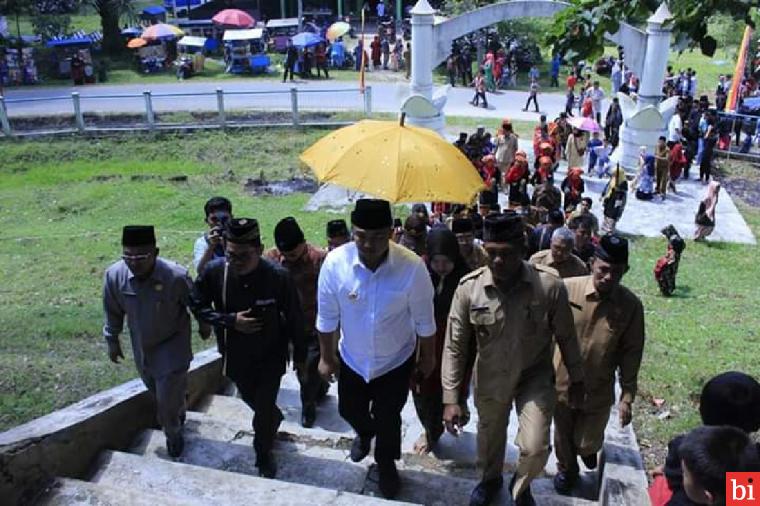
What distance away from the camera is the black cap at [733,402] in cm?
310

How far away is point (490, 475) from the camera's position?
13.5ft

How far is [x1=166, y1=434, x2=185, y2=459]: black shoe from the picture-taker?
15.3 feet

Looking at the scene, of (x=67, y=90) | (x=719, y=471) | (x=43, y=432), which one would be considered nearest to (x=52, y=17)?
(x=67, y=90)

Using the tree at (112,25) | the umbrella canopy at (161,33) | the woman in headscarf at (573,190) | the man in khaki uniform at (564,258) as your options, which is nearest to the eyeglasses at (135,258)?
the man in khaki uniform at (564,258)

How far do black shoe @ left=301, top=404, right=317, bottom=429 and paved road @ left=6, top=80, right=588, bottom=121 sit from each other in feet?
49.0

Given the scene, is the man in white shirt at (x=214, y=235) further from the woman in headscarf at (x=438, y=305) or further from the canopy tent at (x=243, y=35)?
the canopy tent at (x=243, y=35)

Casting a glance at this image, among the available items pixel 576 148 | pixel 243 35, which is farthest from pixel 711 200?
pixel 243 35

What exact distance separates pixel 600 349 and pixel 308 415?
2.33m

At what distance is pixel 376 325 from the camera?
13.0ft

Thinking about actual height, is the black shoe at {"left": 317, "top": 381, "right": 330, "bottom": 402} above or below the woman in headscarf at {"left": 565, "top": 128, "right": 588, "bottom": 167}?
below

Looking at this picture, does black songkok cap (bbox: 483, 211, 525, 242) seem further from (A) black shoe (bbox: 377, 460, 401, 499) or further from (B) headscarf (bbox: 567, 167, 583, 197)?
(B) headscarf (bbox: 567, 167, 583, 197)

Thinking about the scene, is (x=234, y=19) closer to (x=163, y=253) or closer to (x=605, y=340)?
(x=163, y=253)

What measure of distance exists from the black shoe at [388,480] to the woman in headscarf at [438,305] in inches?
23.7

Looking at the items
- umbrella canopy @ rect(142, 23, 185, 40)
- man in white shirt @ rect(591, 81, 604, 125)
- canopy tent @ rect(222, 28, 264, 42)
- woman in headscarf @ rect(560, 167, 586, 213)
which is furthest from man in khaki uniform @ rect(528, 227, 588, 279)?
umbrella canopy @ rect(142, 23, 185, 40)
